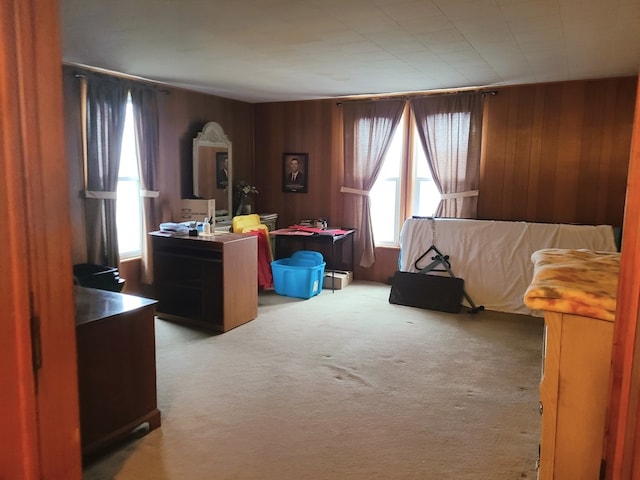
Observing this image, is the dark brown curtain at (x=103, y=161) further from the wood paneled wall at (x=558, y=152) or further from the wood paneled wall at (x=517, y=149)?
the wood paneled wall at (x=558, y=152)

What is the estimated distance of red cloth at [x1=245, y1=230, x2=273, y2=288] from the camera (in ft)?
18.6

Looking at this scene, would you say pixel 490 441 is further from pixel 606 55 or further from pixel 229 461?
pixel 606 55

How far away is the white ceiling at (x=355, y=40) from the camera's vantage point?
8.99 feet

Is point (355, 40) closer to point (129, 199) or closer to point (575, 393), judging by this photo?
point (575, 393)

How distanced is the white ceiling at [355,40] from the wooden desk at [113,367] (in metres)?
1.66

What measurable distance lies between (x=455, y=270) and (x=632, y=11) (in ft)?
9.55

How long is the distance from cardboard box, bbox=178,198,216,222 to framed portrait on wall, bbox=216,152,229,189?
1.92 ft

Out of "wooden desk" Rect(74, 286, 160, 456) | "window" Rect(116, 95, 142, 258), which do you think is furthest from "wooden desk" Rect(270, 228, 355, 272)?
"wooden desk" Rect(74, 286, 160, 456)

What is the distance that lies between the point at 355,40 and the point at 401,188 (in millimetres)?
2747

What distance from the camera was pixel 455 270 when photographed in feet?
16.9

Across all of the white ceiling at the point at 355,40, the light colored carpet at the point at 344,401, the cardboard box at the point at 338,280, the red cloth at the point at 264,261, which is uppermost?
the white ceiling at the point at 355,40

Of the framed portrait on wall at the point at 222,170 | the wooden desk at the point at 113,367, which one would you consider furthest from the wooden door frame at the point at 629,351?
the framed portrait on wall at the point at 222,170

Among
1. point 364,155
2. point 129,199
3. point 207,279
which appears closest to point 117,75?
point 129,199

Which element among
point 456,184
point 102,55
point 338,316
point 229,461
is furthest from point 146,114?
point 229,461
